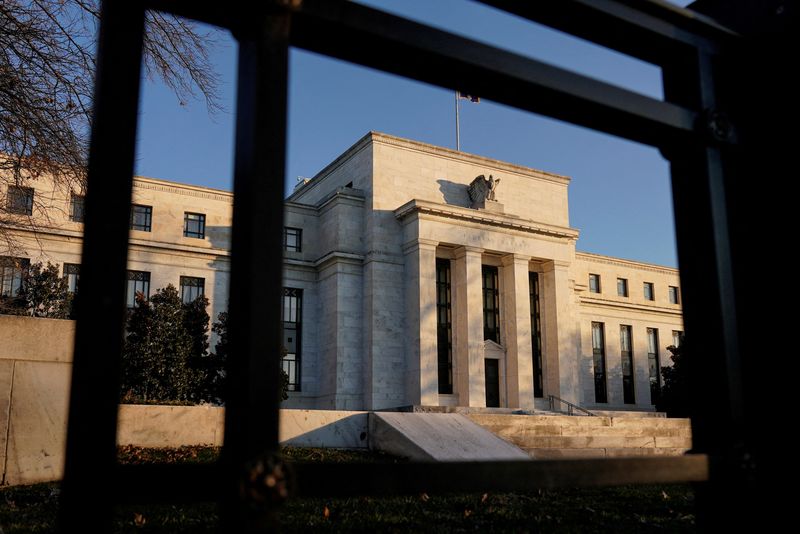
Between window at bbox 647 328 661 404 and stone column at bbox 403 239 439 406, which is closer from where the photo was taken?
stone column at bbox 403 239 439 406

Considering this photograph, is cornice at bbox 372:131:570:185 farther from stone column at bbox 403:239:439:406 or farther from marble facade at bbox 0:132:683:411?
stone column at bbox 403:239:439:406

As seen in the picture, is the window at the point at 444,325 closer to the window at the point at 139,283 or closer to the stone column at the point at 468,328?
the stone column at the point at 468,328

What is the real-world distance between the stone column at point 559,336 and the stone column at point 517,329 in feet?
6.48

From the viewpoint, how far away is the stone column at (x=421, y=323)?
123 feet

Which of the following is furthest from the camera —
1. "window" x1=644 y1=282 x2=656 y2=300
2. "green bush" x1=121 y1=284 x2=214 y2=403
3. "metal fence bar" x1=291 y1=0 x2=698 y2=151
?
"window" x1=644 y1=282 x2=656 y2=300

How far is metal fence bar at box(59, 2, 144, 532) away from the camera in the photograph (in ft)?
4.46

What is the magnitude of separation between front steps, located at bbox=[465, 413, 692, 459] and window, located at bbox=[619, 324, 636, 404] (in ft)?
98.7

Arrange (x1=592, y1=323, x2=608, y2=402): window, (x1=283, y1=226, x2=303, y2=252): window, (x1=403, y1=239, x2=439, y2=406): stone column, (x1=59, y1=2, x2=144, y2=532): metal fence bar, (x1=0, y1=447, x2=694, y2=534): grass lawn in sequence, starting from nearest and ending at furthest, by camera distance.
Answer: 1. (x1=59, y1=2, x2=144, y2=532): metal fence bar
2. (x1=0, y1=447, x2=694, y2=534): grass lawn
3. (x1=403, y1=239, x2=439, y2=406): stone column
4. (x1=283, y1=226, x2=303, y2=252): window
5. (x1=592, y1=323, x2=608, y2=402): window

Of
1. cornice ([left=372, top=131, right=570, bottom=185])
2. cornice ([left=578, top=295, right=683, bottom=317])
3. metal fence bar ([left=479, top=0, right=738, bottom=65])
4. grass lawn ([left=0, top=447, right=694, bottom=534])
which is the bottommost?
grass lawn ([left=0, top=447, right=694, bottom=534])

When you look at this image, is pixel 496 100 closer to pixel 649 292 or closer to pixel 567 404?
pixel 567 404

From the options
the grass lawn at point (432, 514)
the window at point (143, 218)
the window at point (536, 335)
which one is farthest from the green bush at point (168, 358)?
the grass lawn at point (432, 514)

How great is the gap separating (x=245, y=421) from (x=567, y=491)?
963cm

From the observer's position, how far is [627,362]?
55.9 m

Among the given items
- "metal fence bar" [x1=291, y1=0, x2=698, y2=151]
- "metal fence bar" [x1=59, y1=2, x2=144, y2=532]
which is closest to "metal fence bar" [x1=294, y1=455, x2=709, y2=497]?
"metal fence bar" [x1=59, y1=2, x2=144, y2=532]
